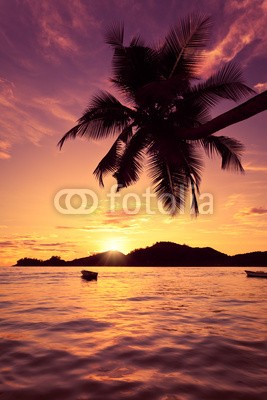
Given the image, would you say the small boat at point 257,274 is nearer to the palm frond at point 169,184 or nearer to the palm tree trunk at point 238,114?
the palm frond at point 169,184

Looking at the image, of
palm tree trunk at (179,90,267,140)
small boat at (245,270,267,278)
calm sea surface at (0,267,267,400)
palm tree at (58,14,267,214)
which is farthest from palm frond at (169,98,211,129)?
small boat at (245,270,267,278)

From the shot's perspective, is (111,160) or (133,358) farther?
(111,160)

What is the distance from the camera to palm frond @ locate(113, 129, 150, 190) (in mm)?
11000

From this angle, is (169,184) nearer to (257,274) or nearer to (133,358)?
(133,358)

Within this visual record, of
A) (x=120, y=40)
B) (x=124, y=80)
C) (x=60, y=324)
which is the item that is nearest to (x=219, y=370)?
(x=60, y=324)

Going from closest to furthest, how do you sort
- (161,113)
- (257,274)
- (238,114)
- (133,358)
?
(238,114) < (133,358) < (161,113) < (257,274)

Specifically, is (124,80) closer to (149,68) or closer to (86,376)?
(149,68)

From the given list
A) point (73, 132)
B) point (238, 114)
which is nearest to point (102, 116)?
point (73, 132)

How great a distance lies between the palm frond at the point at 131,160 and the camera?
11000 millimetres

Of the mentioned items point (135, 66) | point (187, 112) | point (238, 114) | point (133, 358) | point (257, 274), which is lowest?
point (133, 358)

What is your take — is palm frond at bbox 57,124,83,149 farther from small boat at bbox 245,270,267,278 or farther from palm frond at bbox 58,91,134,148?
small boat at bbox 245,270,267,278

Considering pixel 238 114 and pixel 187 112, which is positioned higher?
pixel 187 112

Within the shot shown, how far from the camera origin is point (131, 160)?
11.6 meters

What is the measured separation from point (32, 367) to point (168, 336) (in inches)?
141
